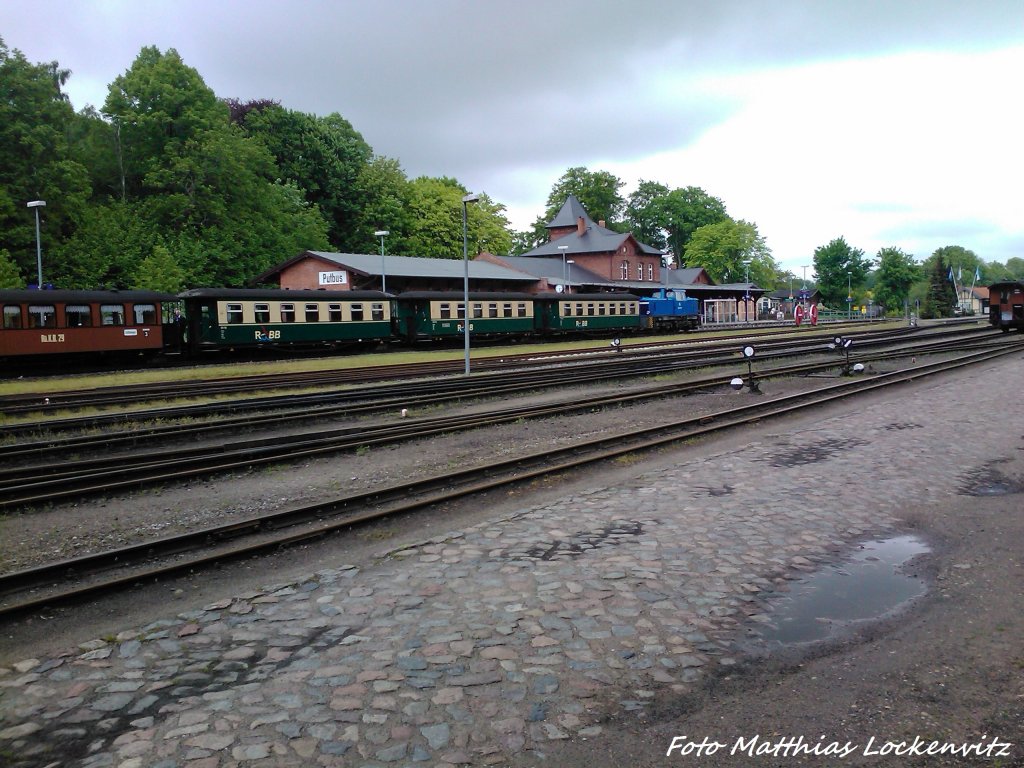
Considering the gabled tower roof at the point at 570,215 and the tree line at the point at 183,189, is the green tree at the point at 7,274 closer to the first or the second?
the tree line at the point at 183,189

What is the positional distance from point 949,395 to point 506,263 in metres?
59.3

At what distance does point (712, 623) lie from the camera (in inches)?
223

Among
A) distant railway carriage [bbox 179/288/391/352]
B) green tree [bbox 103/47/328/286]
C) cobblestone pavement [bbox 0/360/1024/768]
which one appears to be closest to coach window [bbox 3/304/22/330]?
distant railway carriage [bbox 179/288/391/352]

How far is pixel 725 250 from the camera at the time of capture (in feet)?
350

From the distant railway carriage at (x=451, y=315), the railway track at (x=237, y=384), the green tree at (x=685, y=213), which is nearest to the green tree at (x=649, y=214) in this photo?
the green tree at (x=685, y=213)

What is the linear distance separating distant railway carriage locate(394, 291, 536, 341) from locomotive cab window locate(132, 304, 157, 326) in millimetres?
11404

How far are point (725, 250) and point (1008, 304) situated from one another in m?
62.5

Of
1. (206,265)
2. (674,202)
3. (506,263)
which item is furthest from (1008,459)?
(674,202)

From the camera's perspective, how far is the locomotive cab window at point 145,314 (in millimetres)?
30797

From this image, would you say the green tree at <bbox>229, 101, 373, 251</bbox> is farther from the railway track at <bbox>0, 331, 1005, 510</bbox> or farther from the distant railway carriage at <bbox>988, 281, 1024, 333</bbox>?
the railway track at <bbox>0, 331, 1005, 510</bbox>

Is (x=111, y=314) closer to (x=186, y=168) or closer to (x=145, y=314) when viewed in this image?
(x=145, y=314)

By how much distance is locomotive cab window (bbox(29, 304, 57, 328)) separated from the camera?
27.9 m

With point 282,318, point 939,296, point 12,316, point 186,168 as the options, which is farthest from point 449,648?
point 939,296

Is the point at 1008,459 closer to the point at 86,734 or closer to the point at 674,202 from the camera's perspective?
the point at 86,734
